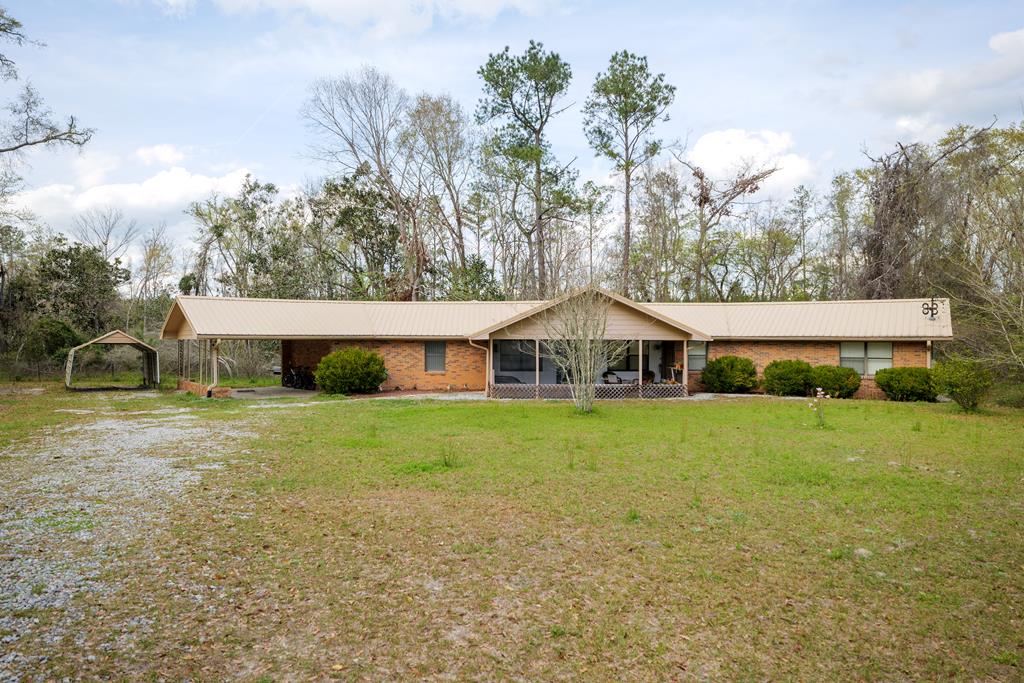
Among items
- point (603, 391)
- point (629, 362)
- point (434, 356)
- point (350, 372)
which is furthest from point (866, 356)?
point (350, 372)

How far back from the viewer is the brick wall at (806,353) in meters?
20.8

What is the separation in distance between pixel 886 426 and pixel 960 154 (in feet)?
65.0

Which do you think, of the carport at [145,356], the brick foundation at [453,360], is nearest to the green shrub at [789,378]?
the brick foundation at [453,360]

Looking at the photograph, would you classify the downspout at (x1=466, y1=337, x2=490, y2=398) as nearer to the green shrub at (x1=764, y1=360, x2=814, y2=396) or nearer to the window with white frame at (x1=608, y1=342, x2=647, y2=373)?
the window with white frame at (x1=608, y1=342, x2=647, y2=373)

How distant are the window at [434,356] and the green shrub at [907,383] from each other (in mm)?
14711

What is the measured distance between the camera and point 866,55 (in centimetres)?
1455

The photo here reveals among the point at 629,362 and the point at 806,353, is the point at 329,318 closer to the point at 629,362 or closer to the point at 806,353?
the point at 629,362

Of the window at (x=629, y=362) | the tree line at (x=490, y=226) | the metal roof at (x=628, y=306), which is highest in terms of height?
the tree line at (x=490, y=226)

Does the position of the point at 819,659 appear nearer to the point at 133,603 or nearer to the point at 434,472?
the point at 133,603

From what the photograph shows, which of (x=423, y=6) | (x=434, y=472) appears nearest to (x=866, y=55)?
(x=423, y=6)

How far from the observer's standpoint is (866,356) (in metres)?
21.2

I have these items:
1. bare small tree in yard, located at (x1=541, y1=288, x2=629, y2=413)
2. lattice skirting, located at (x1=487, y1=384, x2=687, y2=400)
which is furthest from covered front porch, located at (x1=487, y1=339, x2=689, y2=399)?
bare small tree in yard, located at (x1=541, y1=288, x2=629, y2=413)

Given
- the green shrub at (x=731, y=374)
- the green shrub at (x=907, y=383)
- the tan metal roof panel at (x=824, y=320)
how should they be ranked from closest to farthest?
the green shrub at (x=907, y=383), the tan metal roof panel at (x=824, y=320), the green shrub at (x=731, y=374)

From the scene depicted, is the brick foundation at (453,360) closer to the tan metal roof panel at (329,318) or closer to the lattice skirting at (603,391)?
the tan metal roof panel at (329,318)
